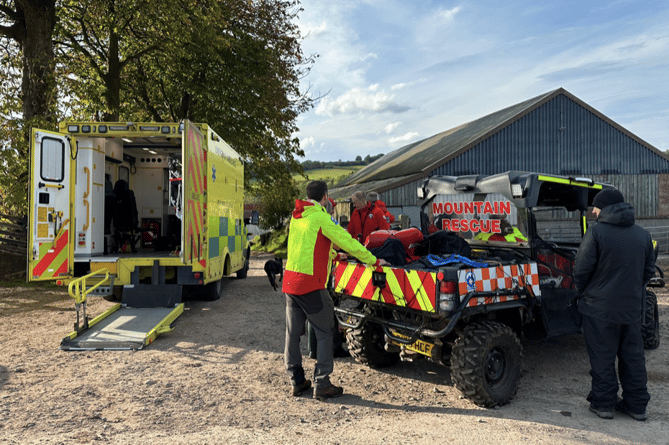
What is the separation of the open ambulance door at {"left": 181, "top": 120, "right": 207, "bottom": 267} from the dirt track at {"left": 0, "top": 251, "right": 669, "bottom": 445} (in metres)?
1.64

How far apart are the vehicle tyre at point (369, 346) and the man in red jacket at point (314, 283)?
2.46 feet

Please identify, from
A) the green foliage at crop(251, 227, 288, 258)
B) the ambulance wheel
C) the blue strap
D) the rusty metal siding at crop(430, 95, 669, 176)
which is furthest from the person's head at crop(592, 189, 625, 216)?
the green foliage at crop(251, 227, 288, 258)

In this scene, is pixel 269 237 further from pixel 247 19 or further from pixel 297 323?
pixel 297 323

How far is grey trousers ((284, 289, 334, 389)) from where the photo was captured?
4.25 meters

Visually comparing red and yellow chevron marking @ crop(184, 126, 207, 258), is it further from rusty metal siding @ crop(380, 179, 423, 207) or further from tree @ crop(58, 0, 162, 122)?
→ rusty metal siding @ crop(380, 179, 423, 207)

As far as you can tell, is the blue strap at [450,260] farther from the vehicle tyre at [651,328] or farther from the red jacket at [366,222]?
the vehicle tyre at [651,328]

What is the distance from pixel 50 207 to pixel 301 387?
5149 millimetres

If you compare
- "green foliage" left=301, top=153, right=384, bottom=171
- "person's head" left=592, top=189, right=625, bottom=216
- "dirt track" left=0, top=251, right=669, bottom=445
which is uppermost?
"green foliage" left=301, top=153, right=384, bottom=171

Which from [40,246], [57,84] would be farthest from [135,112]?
[40,246]

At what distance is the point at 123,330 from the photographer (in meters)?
6.32

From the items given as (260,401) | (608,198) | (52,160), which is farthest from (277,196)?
(608,198)

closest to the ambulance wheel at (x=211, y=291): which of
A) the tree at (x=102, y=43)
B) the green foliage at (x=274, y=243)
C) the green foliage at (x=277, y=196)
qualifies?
the tree at (x=102, y=43)

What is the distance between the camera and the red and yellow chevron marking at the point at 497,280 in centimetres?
395

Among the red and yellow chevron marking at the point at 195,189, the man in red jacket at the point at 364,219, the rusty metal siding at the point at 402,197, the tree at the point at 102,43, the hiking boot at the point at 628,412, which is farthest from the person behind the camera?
the rusty metal siding at the point at 402,197
